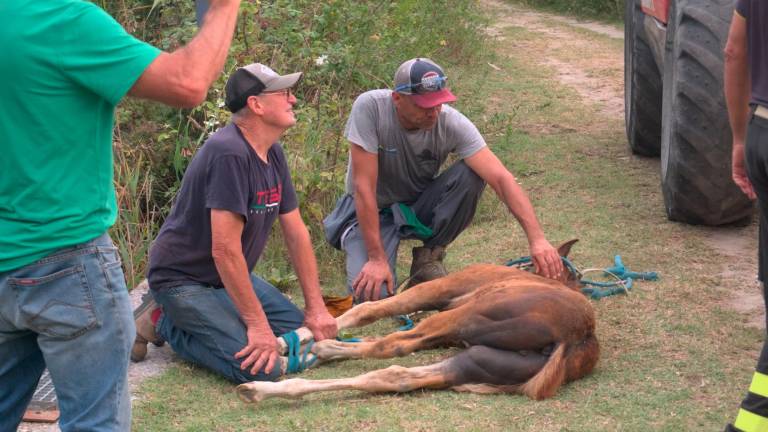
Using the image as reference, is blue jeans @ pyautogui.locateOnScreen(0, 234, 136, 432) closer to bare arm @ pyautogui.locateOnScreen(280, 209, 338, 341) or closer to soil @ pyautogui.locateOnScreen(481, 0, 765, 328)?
bare arm @ pyautogui.locateOnScreen(280, 209, 338, 341)

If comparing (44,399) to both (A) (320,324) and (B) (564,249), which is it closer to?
(A) (320,324)

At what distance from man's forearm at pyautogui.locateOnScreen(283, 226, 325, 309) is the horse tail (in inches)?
42.0

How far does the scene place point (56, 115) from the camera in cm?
272

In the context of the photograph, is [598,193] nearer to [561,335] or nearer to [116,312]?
[561,335]

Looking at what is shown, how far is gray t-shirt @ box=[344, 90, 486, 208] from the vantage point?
551 cm

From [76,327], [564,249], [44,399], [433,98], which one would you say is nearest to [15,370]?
[76,327]

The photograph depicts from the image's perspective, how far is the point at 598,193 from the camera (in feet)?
→ 24.8

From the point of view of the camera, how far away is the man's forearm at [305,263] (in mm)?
4855

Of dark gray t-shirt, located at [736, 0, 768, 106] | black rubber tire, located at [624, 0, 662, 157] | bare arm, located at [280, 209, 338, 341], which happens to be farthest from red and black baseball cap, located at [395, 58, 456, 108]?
black rubber tire, located at [624, 0, 662, 157]

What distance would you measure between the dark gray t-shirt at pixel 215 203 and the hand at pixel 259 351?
349 millimetres

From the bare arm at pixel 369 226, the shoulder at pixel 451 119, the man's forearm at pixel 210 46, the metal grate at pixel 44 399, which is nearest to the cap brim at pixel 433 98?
the shoulder at pixel 451 119

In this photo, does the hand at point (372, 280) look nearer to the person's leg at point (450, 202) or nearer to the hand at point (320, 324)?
the person's leg at point (450, 202)

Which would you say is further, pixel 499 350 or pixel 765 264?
pixel 499 350

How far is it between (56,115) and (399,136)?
297 cm
